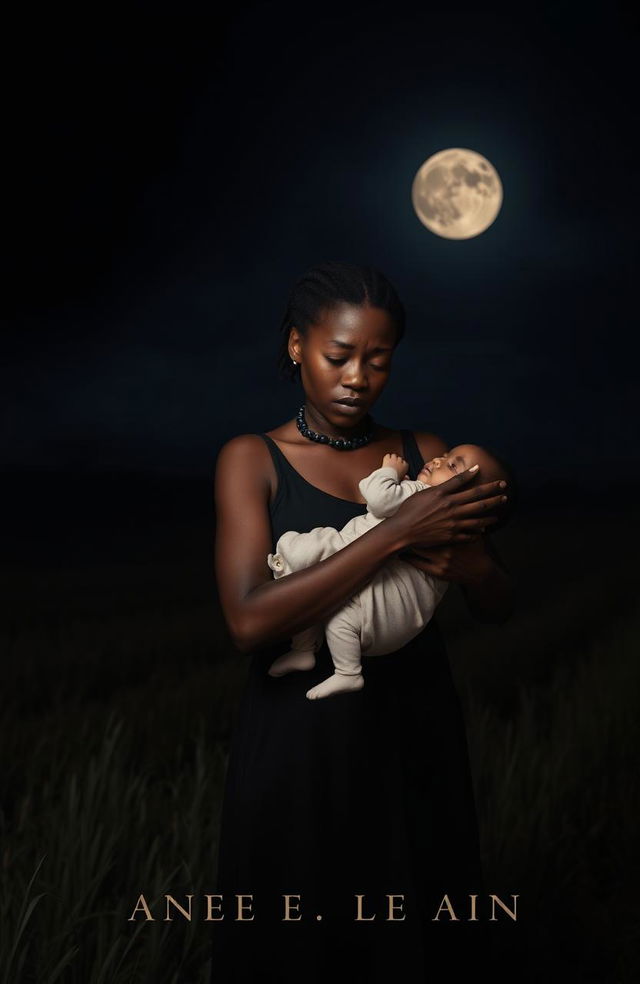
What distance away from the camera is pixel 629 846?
113 inches

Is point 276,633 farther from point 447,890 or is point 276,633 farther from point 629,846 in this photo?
point 629,846

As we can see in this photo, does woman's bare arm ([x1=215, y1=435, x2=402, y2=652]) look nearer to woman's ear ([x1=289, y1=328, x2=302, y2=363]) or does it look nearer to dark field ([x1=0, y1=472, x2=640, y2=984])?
woman's ear ([x1=289, y1=328, x2=302, y2=363])

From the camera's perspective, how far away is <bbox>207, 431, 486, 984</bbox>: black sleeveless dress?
5.00ft

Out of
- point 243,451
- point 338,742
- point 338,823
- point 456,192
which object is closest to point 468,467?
point 243,451

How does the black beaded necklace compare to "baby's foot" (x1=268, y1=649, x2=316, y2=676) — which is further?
the black beaded necklace

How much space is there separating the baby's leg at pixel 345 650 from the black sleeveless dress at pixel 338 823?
0.12 meters

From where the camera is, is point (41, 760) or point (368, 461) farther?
point (41, 760)

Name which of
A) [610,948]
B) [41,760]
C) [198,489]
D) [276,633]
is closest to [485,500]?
[276,633]

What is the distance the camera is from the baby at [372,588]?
1397 millimetres

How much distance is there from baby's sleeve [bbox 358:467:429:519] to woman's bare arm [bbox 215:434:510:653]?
25 millimetres

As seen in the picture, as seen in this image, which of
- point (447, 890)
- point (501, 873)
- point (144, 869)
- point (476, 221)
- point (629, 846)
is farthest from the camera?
point (476, 221)

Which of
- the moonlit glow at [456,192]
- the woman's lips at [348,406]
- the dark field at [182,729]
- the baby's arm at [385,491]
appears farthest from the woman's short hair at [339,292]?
the moonlit glow at [456,192]

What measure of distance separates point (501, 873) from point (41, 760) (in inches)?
53.6

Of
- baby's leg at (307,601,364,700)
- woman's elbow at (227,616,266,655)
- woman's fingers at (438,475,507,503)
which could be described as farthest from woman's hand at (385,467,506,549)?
woman's elbow at (227,616,266,655)
